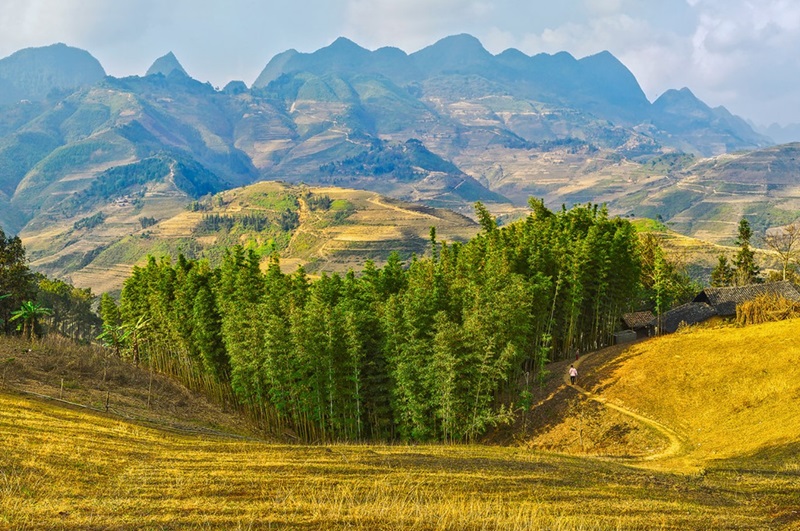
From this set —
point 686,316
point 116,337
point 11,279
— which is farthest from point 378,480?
point 116,337

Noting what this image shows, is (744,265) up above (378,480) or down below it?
above

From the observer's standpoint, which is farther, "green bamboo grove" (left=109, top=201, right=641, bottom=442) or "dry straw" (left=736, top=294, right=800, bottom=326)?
"dry straw" (left=736, top=294, right=800, bottom=326)

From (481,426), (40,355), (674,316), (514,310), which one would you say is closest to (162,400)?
(40,355)

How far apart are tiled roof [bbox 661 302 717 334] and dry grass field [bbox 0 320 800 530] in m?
25.0

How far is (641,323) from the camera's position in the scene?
62.4 meters

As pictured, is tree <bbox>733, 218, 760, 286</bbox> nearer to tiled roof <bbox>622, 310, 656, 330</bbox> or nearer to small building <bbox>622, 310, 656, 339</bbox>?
tiled roof <bbox>622, 310, 656, 330</bbox>

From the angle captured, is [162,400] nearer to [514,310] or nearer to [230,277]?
[230,277]

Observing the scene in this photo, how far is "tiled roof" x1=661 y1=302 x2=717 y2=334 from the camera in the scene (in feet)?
195

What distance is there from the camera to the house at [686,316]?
59350 mm

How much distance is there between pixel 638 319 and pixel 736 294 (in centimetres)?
993

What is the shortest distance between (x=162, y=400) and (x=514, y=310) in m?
26.5

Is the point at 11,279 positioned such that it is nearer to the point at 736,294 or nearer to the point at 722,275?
the point at 736,294

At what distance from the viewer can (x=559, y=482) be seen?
62.2ft

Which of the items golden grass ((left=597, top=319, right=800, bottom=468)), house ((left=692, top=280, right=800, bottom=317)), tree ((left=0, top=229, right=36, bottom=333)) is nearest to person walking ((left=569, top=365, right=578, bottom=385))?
golden grass ((left=597, top=319, right=800, bottom=468))
